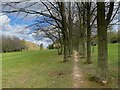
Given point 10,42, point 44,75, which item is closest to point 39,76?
point 44,75

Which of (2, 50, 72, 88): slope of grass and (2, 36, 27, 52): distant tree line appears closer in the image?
(2, 50, 72, 88): slope of grass

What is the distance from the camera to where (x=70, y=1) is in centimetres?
3002

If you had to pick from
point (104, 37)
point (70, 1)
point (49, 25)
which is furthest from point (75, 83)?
point (70, 1)

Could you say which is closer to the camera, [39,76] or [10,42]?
[39,76]

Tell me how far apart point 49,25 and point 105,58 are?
660 inches

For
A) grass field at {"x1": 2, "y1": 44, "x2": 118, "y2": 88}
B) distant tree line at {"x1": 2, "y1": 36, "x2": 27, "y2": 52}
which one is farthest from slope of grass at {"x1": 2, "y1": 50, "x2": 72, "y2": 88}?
distant tree line at {"x1": 2, "y1": 36, "x2": 27, "y2": 52}

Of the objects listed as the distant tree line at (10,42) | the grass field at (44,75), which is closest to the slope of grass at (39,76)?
the grass field at (44,75)

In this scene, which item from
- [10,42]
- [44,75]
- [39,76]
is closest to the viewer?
[39,76]

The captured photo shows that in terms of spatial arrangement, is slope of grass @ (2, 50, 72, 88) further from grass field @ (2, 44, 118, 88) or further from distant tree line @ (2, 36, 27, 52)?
distant tree line @ (2, 36, 27, 52)

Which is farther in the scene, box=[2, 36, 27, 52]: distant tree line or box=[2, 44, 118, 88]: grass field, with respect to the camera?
box=[2, 36, 27, 52]: distant tree line

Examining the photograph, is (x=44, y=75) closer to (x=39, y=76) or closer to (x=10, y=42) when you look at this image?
(x=39, y=76)

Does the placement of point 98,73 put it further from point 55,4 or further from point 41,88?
point 55,4

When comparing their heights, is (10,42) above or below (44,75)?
above

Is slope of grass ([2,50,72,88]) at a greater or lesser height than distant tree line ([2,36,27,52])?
lesser
